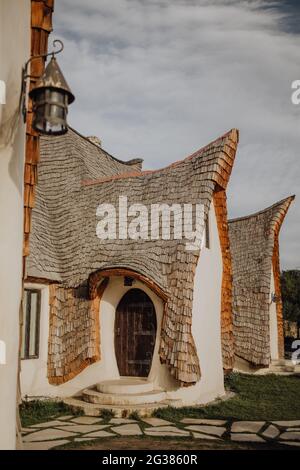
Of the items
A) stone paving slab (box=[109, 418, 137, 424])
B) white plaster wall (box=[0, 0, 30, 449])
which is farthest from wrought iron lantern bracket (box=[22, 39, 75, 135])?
stone paving slab (box=[109, 418, 137, 424])

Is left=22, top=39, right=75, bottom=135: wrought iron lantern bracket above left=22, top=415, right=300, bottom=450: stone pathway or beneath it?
above

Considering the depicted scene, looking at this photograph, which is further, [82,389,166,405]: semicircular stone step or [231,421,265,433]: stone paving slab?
[82,389,166,405]: semicircular stone step

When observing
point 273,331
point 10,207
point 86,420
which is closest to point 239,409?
point 86,420

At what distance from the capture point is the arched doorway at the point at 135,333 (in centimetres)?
1008

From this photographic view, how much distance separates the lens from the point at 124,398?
849 centimetres

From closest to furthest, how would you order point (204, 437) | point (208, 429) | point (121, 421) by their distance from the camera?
1. point (204, 437)
2. point (208, 429)
3. point (121, 421)

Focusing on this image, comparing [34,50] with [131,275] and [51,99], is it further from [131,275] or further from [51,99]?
[131,275]

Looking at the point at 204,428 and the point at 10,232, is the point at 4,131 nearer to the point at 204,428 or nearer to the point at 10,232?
the point at 10,232

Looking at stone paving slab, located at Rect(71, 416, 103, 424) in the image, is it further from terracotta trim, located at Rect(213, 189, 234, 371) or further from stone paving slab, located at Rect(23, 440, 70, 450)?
terracotta trim, located at Rect(213, 189, 234, 371)

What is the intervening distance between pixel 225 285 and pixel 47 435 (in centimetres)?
625

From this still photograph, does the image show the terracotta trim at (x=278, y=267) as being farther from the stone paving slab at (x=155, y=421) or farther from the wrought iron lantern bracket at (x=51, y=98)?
the wrought iron lantern bracket at (x=51, y=98)

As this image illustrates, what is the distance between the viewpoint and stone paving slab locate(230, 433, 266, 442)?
6.64 m
